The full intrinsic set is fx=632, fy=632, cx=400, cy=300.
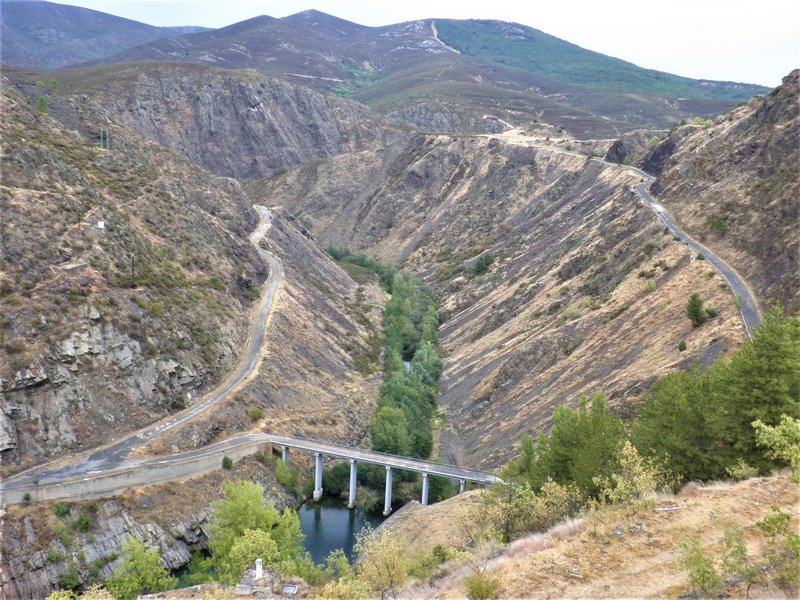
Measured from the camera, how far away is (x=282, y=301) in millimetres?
85750

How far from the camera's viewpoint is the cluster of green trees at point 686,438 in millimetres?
28859

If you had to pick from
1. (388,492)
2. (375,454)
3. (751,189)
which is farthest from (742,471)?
(751,189)

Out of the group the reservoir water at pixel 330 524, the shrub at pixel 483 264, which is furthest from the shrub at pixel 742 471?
the shrub at pixel 483 264

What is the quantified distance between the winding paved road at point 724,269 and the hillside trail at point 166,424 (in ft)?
158

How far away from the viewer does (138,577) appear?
133ft

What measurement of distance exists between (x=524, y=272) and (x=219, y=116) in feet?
412

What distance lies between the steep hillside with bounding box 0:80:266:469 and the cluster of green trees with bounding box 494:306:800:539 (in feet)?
126

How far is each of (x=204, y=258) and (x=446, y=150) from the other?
88.8m

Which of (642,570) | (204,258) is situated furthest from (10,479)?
(642,570)

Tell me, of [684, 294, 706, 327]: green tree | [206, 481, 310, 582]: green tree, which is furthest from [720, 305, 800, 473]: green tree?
[206, 481, 310, 582]: green tree

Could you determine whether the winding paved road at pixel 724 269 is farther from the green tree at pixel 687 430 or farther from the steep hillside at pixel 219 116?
the steep hillside at pixel 219 116

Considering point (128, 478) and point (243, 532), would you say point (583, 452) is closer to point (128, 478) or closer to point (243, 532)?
point (243, 532)

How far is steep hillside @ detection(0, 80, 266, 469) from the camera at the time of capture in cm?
5247

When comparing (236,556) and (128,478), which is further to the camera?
(128,478)
